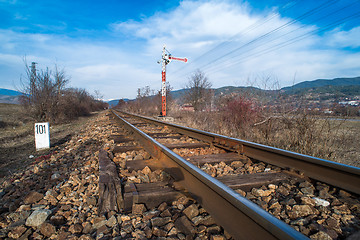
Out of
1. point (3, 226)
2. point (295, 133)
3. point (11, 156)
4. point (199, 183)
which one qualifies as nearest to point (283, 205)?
point (199, 183)

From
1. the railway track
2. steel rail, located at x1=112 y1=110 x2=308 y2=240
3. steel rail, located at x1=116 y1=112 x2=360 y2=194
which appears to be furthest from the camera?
steel rail, located at x1=116 y1=112 x2=360 y2=194

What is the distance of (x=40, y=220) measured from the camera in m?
2.02

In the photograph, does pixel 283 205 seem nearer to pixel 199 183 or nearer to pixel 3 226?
pixel 199 183

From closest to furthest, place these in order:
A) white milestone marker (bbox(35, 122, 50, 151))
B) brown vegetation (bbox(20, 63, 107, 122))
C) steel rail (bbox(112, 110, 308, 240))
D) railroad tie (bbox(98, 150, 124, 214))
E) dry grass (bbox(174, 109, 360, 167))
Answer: steel rail (bbox(112, 110, 308, 240)) → railroad tie (bbox(98, 150, 124, 214)) → dry grass (bbox(174, 109, 360, 167)) → white milestone marker (bbox(35, 122, 50, 151)) → brown vegetation (bbox(20, 63, 107, 122))

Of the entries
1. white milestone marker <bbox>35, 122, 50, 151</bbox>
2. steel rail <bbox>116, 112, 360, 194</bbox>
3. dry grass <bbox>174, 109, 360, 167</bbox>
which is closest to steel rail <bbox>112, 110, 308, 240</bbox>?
steel rail <bbox>116, 112, 360, 194</bbox>

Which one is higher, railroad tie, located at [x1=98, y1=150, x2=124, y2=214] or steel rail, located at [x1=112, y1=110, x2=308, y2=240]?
steel rail, located at [x1=112, y1=110, x2=308, y2=240]

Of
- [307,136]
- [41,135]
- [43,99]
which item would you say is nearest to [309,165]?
[307,136]

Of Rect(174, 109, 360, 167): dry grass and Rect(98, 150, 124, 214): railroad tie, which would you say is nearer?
Rect(98, 150, 124, 214): railroad tie

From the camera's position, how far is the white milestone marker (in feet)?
20.2

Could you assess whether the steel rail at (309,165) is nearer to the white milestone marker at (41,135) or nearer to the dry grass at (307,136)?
the dry grass at (307,136)

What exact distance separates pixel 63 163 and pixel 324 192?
4.33m

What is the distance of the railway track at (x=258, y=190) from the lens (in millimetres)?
1591

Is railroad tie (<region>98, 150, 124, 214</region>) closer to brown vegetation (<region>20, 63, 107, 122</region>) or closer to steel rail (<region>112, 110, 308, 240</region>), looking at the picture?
steel rail (<region>112, 110, 308, 240</region>)

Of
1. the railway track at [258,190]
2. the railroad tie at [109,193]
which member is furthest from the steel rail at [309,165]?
the railroad tie at [109,193]
